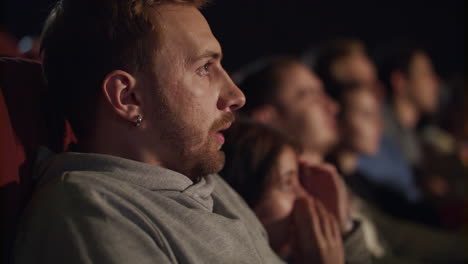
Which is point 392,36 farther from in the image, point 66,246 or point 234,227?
point 66,246

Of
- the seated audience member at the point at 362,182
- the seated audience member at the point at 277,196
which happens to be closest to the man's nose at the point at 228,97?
the seated audience member at the point at 277,196

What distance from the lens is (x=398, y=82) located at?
2643mm

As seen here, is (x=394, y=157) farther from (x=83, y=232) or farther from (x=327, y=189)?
(x=83, y=232)

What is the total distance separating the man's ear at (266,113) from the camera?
142 cm

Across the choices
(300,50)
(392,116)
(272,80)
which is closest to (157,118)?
(272,80)

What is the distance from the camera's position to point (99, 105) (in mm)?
764

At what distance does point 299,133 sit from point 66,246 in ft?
3.32

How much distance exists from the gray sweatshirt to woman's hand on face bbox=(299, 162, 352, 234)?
17.8 inches

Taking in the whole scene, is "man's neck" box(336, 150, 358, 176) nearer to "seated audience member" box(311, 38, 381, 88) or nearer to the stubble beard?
"seated audience member" box(311, 38, 381, 88)

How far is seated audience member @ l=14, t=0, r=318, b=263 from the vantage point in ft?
2.23

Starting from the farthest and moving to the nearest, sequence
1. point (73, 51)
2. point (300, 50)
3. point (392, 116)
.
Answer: point (300, 50)
point (392, 116)
point (73, 51)

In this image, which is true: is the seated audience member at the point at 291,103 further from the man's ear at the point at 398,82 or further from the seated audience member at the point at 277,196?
the man's ear at the point at 398,82

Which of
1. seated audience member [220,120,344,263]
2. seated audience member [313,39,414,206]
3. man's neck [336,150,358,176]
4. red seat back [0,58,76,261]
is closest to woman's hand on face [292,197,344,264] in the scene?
seated audience member [220,120,344,263]

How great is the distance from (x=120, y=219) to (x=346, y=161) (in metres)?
1.39
